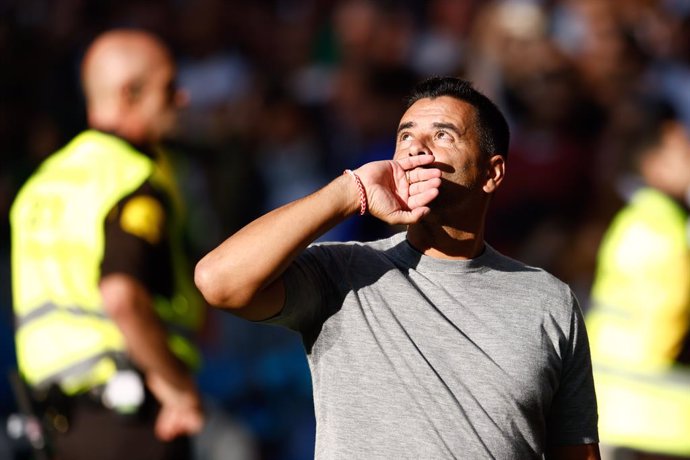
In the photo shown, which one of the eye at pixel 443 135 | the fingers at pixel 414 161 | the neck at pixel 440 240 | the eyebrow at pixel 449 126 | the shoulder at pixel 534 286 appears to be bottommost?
the shoulder at pixel 534 286

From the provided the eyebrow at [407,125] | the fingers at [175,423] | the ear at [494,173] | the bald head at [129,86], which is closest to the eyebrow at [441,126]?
the eyebrow at [407,125]

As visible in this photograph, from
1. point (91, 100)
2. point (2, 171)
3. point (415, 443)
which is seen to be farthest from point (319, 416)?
point (2, 171)

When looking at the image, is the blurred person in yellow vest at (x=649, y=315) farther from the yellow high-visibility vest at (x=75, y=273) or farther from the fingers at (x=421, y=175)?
the fingers at (x=421, y=175)

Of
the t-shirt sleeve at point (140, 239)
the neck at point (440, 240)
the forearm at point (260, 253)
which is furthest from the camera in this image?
the t-shirt sleeve at point (140, 239)

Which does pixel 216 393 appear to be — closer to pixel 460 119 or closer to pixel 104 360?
pixel 104 360

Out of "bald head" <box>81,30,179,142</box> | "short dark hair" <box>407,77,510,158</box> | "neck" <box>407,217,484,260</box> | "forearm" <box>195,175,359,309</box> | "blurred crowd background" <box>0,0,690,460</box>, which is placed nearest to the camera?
"forearm" <box>195,175,359,309</box>

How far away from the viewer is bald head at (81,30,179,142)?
565 centimetres

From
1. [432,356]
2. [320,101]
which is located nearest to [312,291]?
[432,356]

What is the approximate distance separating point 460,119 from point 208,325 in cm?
566

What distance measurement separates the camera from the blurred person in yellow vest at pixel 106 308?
5.18 metres

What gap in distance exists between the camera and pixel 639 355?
240 inches

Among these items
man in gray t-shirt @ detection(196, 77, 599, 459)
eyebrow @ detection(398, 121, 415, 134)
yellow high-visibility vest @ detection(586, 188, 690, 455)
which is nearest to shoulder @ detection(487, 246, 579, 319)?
man in gray t-shirt @ detection(196, 77, 599, 459)

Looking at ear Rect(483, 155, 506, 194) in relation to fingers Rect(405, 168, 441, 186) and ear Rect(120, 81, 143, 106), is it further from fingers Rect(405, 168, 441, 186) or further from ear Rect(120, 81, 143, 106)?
ear Rect(120, 81, 143, 106)

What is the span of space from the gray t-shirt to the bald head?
2.28m
